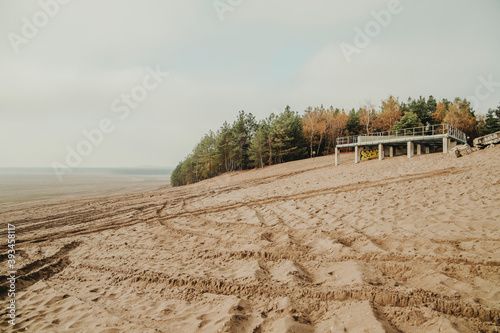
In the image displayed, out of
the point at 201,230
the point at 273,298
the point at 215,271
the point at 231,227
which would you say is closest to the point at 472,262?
the point at 273,298

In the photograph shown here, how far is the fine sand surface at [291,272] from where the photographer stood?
3.31m

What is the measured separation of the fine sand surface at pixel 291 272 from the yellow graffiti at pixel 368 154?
18986 millimetres

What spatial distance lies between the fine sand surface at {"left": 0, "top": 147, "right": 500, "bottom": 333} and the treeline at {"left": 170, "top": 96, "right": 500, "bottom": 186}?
39.5m

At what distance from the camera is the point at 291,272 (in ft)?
15.2

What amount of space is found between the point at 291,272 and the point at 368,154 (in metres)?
27.6

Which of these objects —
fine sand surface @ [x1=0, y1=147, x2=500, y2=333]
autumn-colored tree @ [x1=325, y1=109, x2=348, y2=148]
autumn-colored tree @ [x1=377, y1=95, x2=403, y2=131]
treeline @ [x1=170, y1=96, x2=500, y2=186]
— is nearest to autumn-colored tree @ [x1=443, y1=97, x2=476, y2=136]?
treeline @ [x1=170, y1=96, x2=500, y2=186]

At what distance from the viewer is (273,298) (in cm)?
387

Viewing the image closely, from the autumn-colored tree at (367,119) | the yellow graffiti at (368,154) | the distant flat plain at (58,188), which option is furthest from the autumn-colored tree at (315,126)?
the distant flat plain at (58,188)

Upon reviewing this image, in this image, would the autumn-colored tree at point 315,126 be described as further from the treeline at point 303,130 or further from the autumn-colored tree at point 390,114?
the autumn-colored tree at point 390,114

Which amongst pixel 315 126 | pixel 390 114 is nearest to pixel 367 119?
pixel 390 114

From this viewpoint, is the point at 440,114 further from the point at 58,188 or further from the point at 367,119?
the point at 58,188

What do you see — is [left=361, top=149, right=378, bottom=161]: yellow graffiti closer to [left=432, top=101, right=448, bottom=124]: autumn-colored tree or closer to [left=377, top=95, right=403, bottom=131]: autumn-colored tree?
[left=377, top=95, right=403, bottom=131]: autumn-colored tree

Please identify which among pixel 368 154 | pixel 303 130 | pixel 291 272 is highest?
pixel 303 130

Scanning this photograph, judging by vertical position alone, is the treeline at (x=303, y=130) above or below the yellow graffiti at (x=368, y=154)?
above
